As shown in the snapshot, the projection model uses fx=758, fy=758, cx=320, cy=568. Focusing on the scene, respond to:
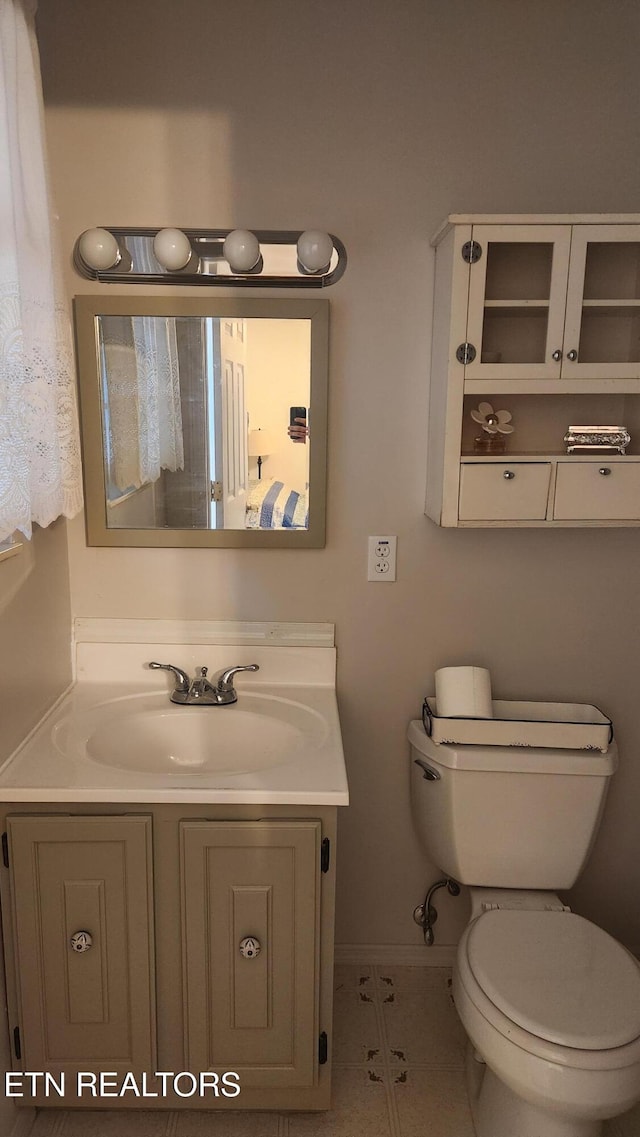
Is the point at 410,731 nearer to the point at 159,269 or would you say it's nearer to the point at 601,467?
the point at 601,467

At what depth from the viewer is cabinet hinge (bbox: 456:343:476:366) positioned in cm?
159

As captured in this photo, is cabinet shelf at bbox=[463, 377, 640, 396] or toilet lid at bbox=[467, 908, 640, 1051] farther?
cabinet shelf at bbox=[463, 377, 640, 396]

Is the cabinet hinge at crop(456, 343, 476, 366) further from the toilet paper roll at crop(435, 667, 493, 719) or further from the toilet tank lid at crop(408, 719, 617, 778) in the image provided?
the toilet tank lid at crop(408, 719, 617, 778)

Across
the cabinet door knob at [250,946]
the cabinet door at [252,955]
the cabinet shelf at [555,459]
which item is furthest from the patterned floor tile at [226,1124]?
the cabinet shelf at [555,459]

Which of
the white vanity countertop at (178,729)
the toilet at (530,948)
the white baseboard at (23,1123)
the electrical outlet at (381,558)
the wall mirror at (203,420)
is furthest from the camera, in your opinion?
the electrical outlet at (381,558)

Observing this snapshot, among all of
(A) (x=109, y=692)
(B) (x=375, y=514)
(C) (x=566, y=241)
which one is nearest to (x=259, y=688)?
(A) (x=109, y=692)

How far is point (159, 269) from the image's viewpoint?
1.73 meters

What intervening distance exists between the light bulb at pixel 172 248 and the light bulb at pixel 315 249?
254mm

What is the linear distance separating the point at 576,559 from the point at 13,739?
53.3 inches

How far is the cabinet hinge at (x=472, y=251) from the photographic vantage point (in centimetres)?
154

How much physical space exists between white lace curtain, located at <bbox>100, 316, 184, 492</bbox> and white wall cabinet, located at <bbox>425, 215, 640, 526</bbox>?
62cm

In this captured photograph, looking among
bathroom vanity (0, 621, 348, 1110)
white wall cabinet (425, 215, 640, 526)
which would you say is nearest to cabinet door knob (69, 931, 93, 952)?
bathroom vanity (0, 621, 348, 1110)

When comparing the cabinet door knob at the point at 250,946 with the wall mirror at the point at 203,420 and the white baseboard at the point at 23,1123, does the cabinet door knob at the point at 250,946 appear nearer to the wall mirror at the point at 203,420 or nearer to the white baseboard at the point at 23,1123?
the white baseboard at the point at 23,1123

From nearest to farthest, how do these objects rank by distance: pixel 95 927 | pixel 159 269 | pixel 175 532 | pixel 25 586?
pixel 95 927
pixel 25 586
pixel 159 269
pixel 175 532
